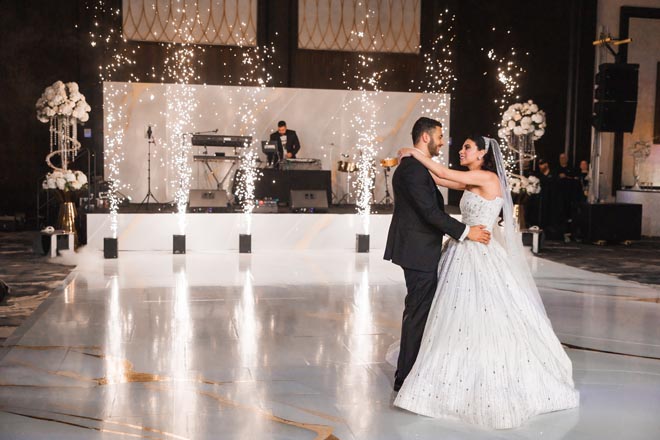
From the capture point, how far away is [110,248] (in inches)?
370

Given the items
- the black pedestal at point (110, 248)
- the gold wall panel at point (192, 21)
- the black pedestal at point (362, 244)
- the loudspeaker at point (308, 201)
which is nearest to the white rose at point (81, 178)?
the black pedestal at point (110, 248)

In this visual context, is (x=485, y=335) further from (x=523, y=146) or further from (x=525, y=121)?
(x=523, y=146)

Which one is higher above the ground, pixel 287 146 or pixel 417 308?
pixel 287 146

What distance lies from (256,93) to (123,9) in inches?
108

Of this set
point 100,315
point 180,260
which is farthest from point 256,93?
point 100,315

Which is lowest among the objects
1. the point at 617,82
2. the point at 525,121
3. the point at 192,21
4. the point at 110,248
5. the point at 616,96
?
the point at 110,248

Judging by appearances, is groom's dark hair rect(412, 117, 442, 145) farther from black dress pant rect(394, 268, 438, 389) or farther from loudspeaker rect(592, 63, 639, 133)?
loudspeaker rect(592, 63, 639, 133)

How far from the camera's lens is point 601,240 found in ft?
38.6

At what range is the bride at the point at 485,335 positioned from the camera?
3740 mm

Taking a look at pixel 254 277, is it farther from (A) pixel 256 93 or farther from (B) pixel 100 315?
(A) pixel 256 93

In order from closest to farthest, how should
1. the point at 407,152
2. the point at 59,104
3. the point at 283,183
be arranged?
the point at 407,152, the point at 59,104, the point at 283,183

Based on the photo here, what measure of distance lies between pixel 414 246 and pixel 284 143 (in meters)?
9.76

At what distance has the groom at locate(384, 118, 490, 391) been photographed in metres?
3.95

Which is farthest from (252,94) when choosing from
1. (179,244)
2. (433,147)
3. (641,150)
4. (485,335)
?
(485,335)
